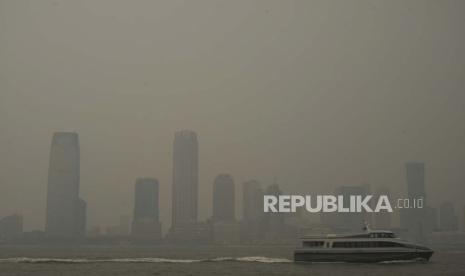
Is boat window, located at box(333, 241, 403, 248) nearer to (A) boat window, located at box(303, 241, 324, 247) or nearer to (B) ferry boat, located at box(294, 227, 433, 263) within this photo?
(B) ferry boat, located at box(294, 227, 433, 263)

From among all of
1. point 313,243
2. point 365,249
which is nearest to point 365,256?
point 365,249

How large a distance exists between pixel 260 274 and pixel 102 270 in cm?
2845

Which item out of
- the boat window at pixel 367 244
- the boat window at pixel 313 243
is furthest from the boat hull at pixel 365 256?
the boat window at pixel 313 243

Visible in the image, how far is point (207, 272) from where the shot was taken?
106m

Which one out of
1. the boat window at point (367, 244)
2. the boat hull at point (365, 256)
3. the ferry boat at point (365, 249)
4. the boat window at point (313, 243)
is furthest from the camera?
the boat window at point (313, 243)

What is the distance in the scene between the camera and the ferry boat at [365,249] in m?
108

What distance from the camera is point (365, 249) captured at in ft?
354

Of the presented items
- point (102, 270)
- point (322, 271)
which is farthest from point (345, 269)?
point (102, 270)

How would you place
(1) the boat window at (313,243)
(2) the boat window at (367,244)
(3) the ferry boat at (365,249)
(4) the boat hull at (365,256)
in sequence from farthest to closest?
(1) the boat window at (313,243) < (2) the boat window at (367,244) < (3) the ferry boat at (365,249) < (4) the boat hull at (365,256)

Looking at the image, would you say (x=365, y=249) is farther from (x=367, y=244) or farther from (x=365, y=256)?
(x=365, y=256)

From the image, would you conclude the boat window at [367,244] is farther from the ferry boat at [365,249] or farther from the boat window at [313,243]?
the boat window at [313,243]

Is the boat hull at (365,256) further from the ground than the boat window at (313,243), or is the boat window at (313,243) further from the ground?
the boat window at (313,243)

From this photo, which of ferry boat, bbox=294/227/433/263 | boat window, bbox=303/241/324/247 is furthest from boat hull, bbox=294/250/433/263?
boat window, bbox=303/241/324/247

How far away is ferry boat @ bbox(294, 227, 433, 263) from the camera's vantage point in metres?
108
